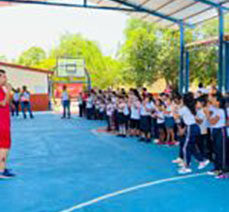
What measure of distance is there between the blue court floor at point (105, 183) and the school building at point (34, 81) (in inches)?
487

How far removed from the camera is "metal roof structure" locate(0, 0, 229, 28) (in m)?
12.7

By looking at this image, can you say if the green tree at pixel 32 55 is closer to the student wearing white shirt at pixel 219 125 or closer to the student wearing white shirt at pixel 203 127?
the student wearing white shirt at pixel 203 127

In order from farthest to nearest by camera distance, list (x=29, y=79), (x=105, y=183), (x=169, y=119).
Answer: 1. (x=29, y=79)
2. (x=169, y=119)
3. (x=105, y=183)

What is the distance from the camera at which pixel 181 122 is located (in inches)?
281

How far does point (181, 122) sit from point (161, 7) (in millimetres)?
7832

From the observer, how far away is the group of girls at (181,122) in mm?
5598

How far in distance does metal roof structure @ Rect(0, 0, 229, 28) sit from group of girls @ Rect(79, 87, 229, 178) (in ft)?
12.2

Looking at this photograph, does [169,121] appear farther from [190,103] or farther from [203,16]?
[203,16]

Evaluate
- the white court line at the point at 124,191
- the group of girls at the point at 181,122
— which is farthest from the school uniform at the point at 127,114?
the white court line at the point at 124,191

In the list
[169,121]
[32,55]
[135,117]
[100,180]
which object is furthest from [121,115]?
[32,55]

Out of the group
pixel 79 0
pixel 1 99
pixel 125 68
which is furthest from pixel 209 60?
pixel 1 99

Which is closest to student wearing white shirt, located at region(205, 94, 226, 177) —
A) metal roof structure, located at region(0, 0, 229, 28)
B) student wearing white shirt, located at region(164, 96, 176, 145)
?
student wearing white shirt, located at region(164, 96, 176, 145)

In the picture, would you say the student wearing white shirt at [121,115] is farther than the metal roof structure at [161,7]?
No

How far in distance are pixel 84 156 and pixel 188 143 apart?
2536 mm
